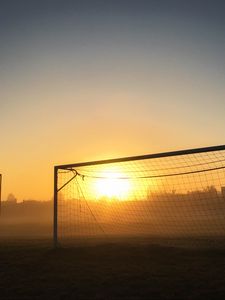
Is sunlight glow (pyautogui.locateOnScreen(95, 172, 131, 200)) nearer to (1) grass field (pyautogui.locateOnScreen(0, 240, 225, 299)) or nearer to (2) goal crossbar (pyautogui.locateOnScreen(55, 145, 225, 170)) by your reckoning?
(2) goal crossbar (pyautogui.locateOnScreen(55, 145, 225, 170))

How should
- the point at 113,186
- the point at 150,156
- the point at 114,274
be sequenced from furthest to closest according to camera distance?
the point at 113,186
the point at 150,156
the point at 114,274

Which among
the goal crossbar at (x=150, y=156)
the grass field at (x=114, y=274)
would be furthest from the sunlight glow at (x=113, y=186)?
the grass field at (x=114, y=274)

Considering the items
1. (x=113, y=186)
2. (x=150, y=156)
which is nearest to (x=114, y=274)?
(x=150, y=156)

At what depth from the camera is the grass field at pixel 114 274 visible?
5.59 m

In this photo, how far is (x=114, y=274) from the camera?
7012 millimetres

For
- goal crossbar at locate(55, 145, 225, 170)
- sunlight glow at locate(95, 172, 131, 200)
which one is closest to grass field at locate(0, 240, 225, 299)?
goal crossbar at locate(55, 145, 225, 170)

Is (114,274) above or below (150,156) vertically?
below

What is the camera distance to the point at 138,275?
6859 mm

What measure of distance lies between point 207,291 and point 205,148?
5.06 meters

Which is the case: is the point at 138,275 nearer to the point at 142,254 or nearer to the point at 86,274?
the point at 86,274

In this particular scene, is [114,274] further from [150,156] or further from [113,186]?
[113,186]

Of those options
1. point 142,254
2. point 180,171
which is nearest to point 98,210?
point 180,171

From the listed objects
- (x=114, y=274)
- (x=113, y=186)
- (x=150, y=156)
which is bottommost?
(x=114, y=274)

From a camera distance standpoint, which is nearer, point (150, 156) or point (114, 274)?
point (114, 274)
